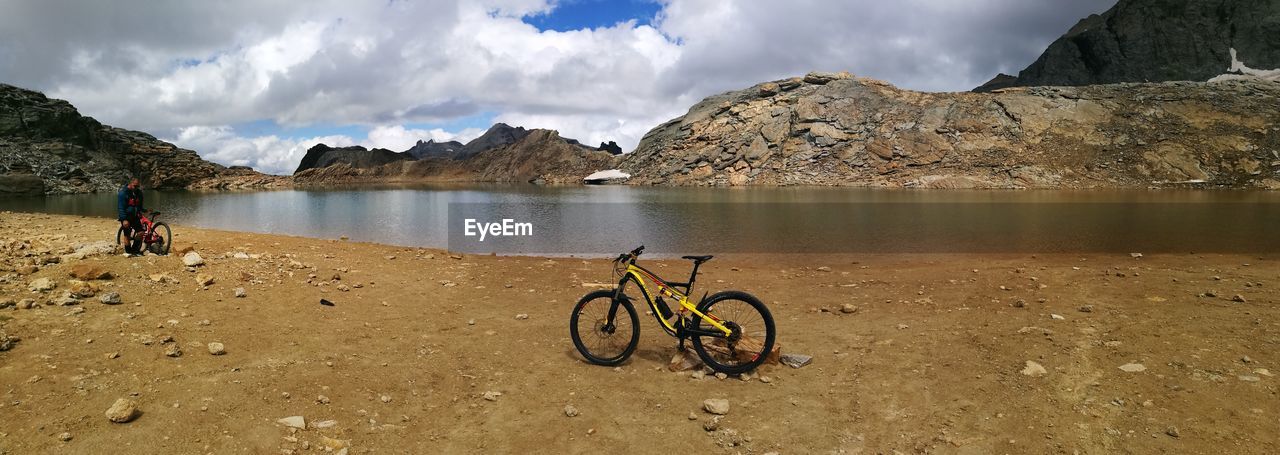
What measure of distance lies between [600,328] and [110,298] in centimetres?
702

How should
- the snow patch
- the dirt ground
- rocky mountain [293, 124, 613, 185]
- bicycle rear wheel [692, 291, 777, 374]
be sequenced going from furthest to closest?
rocky mountain [293, 124, 613, 185]
the snow patch
bicycle rear wheel [692, 291, 777, 374]
the dirt ground

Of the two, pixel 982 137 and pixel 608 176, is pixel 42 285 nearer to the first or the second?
pixel 982 137

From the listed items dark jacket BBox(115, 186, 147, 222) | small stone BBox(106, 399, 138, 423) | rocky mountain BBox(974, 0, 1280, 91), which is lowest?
small stone BBox(106, 399, 138, 423)

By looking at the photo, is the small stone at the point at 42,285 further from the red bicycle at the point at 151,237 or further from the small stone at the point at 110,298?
Answer: the red bicycle at the point at 151,237

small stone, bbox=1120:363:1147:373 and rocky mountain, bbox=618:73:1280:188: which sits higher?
rocky mountain, bbox=618:73:1280:188

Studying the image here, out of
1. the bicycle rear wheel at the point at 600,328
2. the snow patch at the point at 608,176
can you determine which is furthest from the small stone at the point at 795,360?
the snow patch at the point at 608,176

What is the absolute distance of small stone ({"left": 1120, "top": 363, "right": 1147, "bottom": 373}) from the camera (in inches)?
249

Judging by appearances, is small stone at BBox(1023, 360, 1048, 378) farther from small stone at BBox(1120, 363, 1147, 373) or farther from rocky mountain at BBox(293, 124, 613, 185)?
rocky mountain at BBox(293, 124, 613, 185)

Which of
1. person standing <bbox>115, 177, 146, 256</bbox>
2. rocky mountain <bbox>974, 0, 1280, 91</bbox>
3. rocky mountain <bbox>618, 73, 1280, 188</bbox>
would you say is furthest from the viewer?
rocky mountain <bbox>974, 0, 1280, 91</bbox>

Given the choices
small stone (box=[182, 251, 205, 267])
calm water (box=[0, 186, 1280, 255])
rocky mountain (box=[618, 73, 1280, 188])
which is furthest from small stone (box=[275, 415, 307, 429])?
rocky mountain (box=[618, 73, 1280, 188])

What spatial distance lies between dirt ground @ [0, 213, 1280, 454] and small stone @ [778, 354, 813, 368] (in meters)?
0.11

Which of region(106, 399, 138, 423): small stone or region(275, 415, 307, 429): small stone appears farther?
A: region(275, 415, 307, 429): small stone

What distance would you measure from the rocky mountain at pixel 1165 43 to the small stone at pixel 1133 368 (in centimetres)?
13806

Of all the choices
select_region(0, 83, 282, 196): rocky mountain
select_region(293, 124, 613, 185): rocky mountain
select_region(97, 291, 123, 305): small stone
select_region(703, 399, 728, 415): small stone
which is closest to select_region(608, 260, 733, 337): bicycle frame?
select_region(703, 399, 728, 415): small stone
